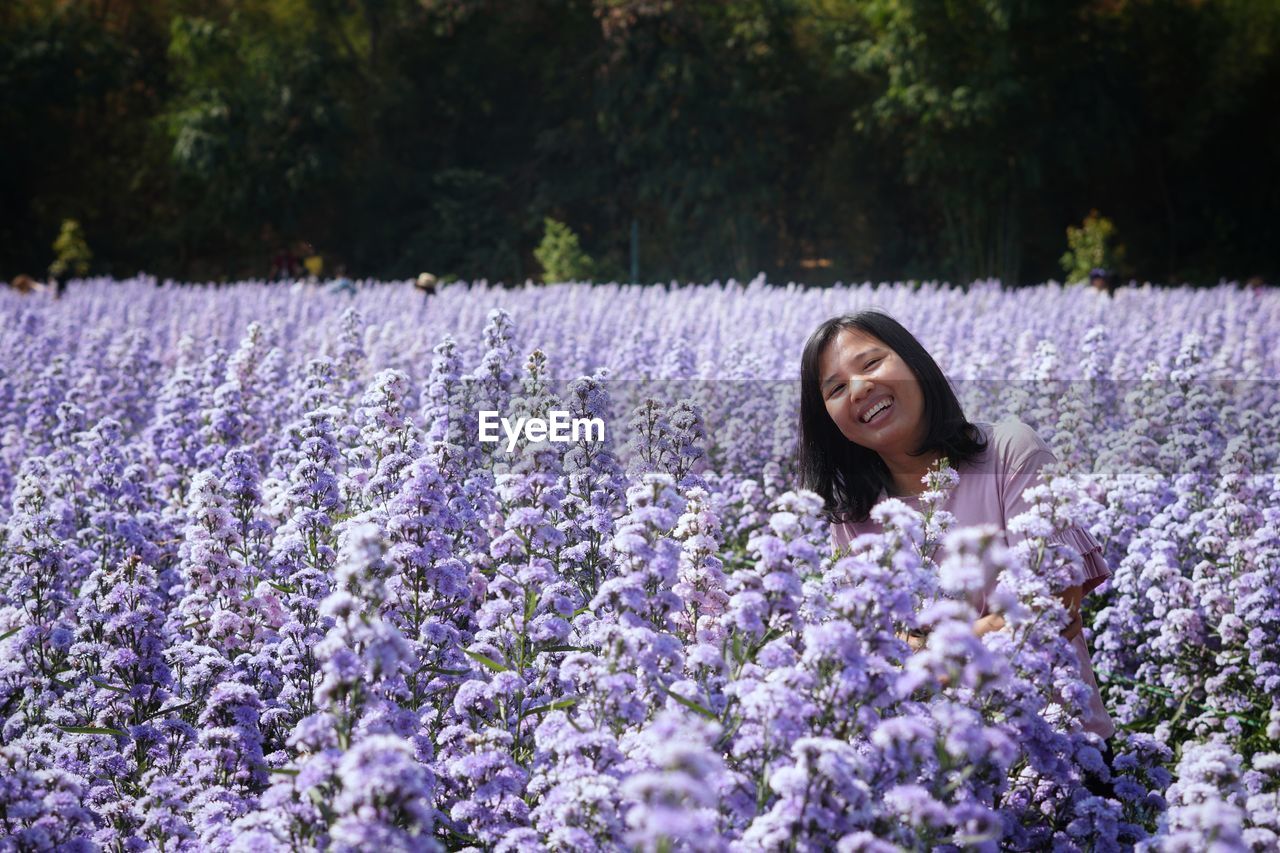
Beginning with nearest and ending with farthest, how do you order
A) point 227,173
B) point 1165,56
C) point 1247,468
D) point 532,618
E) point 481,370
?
point 532,618
point 481,370
point 1247,468
point 227,173
point 1165,56

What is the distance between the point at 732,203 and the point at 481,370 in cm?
2187

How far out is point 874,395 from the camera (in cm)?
355

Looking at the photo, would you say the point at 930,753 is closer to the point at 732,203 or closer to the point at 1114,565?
the point at 1114,565

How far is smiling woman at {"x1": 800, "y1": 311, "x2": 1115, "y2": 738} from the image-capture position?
3428mm

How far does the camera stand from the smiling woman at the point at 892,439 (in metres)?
3.43

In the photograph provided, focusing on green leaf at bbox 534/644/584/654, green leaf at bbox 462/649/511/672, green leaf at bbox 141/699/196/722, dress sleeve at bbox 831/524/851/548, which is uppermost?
dress sleeve at bbox 831/524/851/548

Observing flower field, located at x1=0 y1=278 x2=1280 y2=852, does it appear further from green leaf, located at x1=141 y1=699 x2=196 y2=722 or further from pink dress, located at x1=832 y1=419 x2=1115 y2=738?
pink dress, located at x1=832 y1=419 x2=1115 y2=738

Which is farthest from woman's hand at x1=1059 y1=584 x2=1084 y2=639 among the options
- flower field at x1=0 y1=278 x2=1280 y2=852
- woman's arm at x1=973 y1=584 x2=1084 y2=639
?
flower field at x1=0 y1=278 x2=1280 y2=852

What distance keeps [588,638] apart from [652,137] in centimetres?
2324

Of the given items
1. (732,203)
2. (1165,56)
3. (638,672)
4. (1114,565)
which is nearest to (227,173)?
(732,203)

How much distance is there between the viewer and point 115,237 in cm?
2745

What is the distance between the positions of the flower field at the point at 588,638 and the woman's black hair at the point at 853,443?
29 centimetres

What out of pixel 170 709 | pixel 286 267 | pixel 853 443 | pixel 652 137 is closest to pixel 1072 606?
pixel 853 443

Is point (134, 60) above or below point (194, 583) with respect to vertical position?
above
